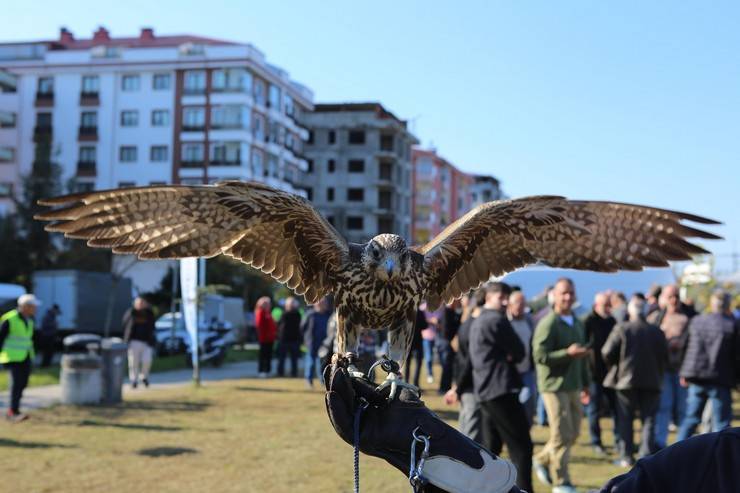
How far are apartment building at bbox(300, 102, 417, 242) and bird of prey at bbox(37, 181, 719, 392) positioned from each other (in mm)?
71875

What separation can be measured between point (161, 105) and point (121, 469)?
56.7 m

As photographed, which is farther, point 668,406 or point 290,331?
point 290,331

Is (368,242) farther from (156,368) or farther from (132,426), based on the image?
(156,368)

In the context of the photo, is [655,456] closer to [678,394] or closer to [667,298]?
[667,298]

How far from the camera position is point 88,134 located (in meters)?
62.8

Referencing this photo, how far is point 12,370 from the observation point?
11477 millimetres

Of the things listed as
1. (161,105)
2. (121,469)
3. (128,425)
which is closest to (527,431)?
(121,469)

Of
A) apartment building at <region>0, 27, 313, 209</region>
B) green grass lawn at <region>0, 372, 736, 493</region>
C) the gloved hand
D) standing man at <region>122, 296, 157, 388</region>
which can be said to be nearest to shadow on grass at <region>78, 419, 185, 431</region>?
green grass lawn at <region>0, 372, 736, 493</region>

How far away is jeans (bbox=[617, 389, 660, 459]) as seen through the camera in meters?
9.10

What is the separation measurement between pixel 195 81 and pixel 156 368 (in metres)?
Result: 44.5

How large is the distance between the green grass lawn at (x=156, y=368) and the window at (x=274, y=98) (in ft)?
130

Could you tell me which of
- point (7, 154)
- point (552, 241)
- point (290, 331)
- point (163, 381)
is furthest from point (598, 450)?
point (7, 154)

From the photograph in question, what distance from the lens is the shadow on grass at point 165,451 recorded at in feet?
31.6

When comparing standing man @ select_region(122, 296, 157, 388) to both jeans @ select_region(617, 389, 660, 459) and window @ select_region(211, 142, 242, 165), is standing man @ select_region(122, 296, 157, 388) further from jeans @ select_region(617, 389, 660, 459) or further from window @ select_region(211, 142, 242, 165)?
window @ select_region(211, 142, 242, 165)
